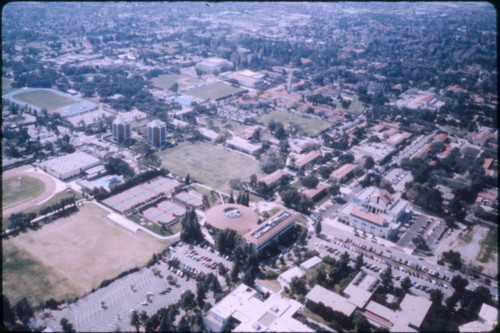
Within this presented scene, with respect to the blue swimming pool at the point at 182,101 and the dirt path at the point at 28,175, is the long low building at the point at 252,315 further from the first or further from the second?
the blue swimming pool at the point at 182,101

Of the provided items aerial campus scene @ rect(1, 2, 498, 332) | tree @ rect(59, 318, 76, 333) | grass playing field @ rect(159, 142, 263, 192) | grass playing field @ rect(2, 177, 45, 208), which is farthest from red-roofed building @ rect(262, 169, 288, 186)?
grass playing field @ rect(2, 177, 45, 208)

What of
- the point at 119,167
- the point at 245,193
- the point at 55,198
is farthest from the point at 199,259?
the point at 119,167

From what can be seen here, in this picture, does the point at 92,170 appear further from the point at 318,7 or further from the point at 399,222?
the point at 318,7

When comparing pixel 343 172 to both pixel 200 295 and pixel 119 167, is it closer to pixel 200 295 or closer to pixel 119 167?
pixel 200 295

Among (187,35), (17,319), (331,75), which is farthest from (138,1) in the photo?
(17,319)

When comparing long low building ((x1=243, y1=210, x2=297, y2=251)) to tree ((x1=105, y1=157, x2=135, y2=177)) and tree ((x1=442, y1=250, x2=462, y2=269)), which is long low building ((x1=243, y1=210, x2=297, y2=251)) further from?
tree ((x1=105, y1=157, x2=135, y2=177))

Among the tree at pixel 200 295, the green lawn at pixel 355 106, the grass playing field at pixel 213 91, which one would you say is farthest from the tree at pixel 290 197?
the grass playing field at pixel 213 91

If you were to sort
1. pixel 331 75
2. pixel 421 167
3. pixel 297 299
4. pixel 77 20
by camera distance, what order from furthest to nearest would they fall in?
pixel 77 20 → pixel 331 75 → pixel 421 167 → pixel 297 299
